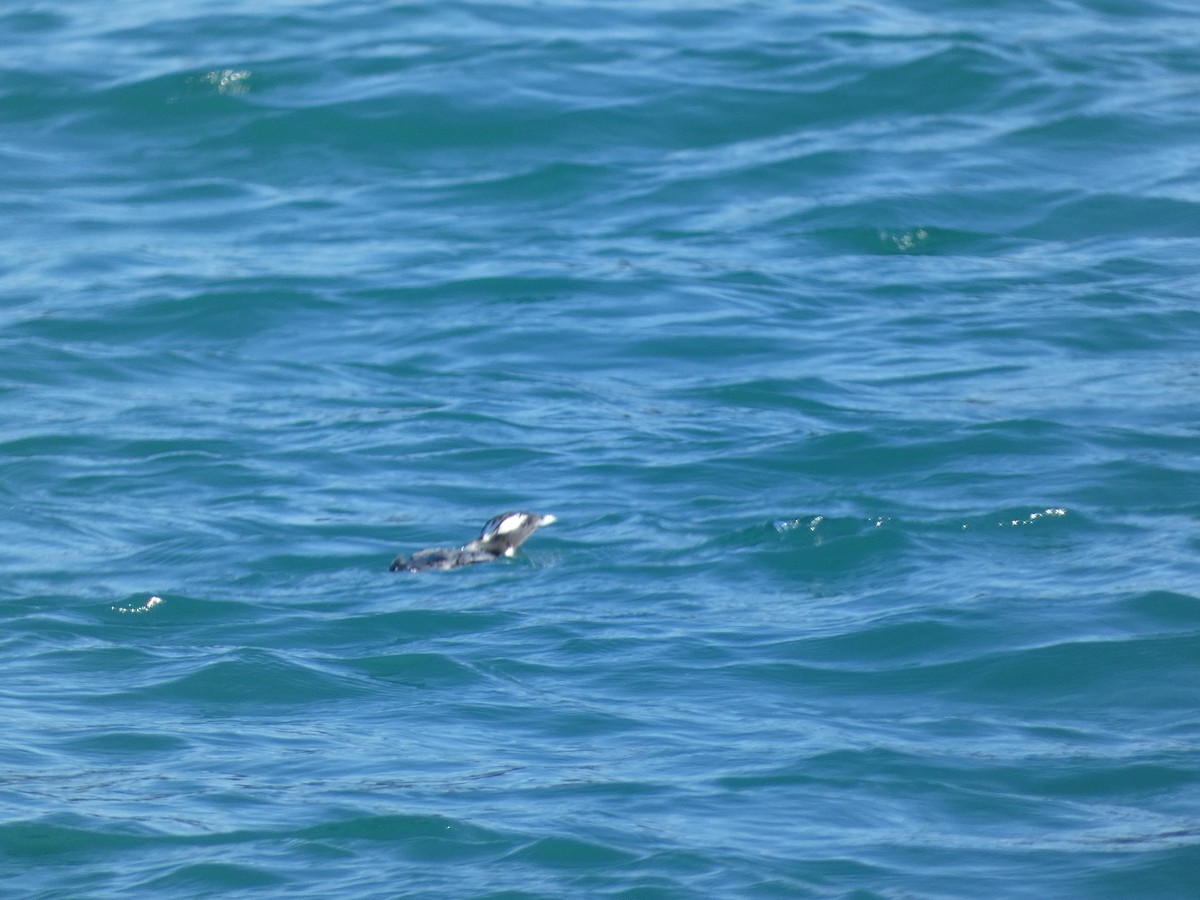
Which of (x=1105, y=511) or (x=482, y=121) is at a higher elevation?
(x=482, y=121)

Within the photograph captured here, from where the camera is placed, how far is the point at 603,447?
32.4 feet

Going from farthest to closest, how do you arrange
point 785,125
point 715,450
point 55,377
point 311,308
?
1. point 785,125
2. point 311,308
3. point 55,377
4. point 715,450

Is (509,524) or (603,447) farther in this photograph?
(603,447)

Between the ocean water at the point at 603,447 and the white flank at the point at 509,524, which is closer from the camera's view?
the ocean water at the point at 603,447

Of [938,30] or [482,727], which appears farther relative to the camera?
[938,30]

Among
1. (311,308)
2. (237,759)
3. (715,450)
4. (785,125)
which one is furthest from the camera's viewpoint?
(785,125)

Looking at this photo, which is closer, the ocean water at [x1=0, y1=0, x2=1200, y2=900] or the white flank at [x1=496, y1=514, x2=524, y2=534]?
the ocean water at [x1=0, y1=0, x2=1200, y2=900]

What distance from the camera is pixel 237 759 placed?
6473 millimetres

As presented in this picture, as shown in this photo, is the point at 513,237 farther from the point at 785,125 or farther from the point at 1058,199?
the point at 1058,199

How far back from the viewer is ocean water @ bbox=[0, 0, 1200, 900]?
19.9 feet

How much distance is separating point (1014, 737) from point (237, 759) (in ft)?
9.17

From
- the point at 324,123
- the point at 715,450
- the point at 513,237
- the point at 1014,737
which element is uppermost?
the point at 324,123

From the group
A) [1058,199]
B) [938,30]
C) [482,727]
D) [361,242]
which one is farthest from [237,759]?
[938,30]

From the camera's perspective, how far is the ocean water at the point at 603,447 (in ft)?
19.9
